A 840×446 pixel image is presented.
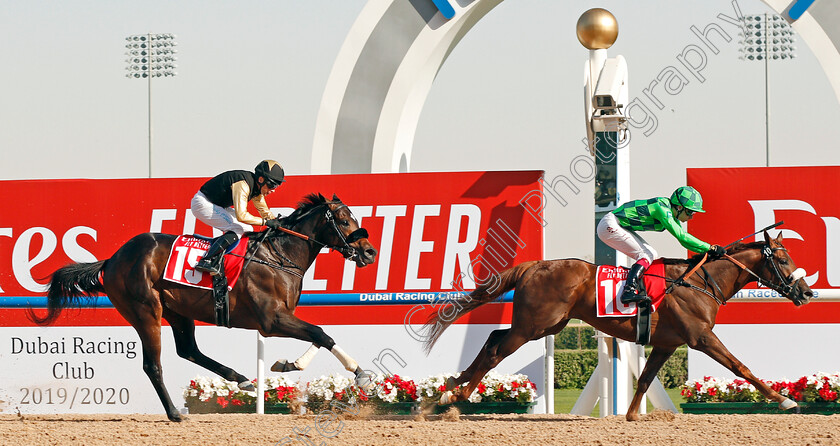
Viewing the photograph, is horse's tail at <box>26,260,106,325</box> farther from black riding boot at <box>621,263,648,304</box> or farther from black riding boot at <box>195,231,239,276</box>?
black riding boot at <box>621,263,648,304</box>

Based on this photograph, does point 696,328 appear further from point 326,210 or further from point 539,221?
point 326,210

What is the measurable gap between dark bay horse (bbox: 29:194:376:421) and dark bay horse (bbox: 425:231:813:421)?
43.1 inches

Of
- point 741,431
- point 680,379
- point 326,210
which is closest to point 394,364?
point 326,210

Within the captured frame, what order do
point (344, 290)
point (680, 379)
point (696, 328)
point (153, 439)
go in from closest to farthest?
point (153, 439) → point (696, 328) → point (344, 290) → point (680, 379)

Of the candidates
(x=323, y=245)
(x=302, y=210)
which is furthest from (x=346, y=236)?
(x=302, y=210)

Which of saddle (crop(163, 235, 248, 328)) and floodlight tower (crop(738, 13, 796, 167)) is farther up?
floodlight tower (crop(738, 13, 796, 167))

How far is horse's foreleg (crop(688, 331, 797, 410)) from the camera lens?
6.77m

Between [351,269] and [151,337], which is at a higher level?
[351,269]

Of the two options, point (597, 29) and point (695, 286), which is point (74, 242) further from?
point (695, 286)

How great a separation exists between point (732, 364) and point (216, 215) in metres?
3.74

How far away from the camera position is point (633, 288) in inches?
274

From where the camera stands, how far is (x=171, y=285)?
7109 millimetres

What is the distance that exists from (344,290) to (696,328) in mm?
3218

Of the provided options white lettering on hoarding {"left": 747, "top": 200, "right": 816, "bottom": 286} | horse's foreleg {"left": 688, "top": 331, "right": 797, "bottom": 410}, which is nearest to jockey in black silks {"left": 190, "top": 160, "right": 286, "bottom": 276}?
horse's foreleg {"left": 688, "top": 331, "right": 797, "bottom": 410}
